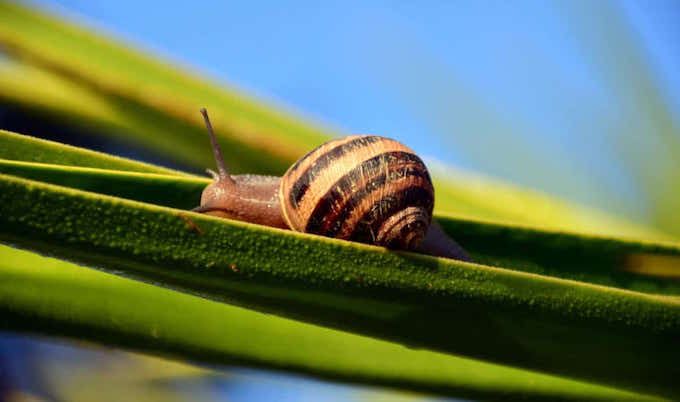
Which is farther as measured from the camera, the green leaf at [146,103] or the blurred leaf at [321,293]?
the green leaf at [146,103]

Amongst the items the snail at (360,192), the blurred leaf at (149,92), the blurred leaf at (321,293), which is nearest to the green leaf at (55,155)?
the blurred leaf at (321,293)

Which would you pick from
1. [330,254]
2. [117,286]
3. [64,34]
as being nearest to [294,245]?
[330,254]

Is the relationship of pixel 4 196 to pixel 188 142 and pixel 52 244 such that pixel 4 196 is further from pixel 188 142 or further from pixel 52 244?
pixel 188 142

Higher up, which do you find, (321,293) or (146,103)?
(146,103)

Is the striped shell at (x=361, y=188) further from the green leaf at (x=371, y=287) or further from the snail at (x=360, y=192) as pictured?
the green leaf at (x=371, y=287)

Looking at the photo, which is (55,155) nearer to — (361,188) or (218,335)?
(218,335)

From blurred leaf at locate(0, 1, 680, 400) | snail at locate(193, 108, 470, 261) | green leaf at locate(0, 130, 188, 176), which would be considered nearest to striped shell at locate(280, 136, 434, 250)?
snail at locate(193, 108, 470, 261)

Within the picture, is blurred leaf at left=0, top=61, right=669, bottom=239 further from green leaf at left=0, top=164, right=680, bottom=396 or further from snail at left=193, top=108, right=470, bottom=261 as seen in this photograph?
green leaf at left=0, top=164, right=680, bottom=396

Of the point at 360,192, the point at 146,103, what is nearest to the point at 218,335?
the point at 360,192
